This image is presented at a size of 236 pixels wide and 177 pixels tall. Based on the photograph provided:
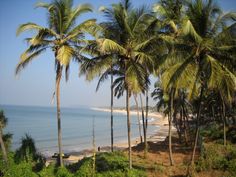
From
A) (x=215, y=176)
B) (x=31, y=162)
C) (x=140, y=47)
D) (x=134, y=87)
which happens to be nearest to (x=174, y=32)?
(x=140, y=47)

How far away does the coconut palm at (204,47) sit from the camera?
11773 millimetres

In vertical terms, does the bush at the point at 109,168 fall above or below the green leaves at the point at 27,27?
below

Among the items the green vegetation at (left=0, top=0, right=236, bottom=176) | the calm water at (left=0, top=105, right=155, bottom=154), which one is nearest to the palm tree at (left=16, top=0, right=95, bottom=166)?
the green vegetation at (left=0, top=0, right=236, bottom=176)

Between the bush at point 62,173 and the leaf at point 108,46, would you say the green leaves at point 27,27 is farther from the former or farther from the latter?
the bush at point 62,173

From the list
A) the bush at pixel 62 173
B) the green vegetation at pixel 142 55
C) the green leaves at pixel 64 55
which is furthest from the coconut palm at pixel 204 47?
the bush at pixel 62 173

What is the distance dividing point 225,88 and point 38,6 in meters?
9.25

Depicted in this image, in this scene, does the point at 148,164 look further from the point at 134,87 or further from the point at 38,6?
the point at 38,6

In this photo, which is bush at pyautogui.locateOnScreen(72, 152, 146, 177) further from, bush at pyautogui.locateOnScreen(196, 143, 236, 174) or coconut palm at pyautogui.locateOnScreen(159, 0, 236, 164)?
coconut palm at pyautogui.locateOnScreen(159, 0, 236, 164)

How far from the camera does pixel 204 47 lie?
12305 millimetres

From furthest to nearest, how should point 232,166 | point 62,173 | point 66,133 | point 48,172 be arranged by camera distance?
point 66,133, point 232,166, point 48,172, point 62,173

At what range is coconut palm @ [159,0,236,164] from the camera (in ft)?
38.6

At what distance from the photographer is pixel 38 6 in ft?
45.5

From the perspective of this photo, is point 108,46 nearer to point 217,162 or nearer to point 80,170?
point 80,170

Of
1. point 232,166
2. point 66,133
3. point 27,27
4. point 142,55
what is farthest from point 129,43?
point 66,133
